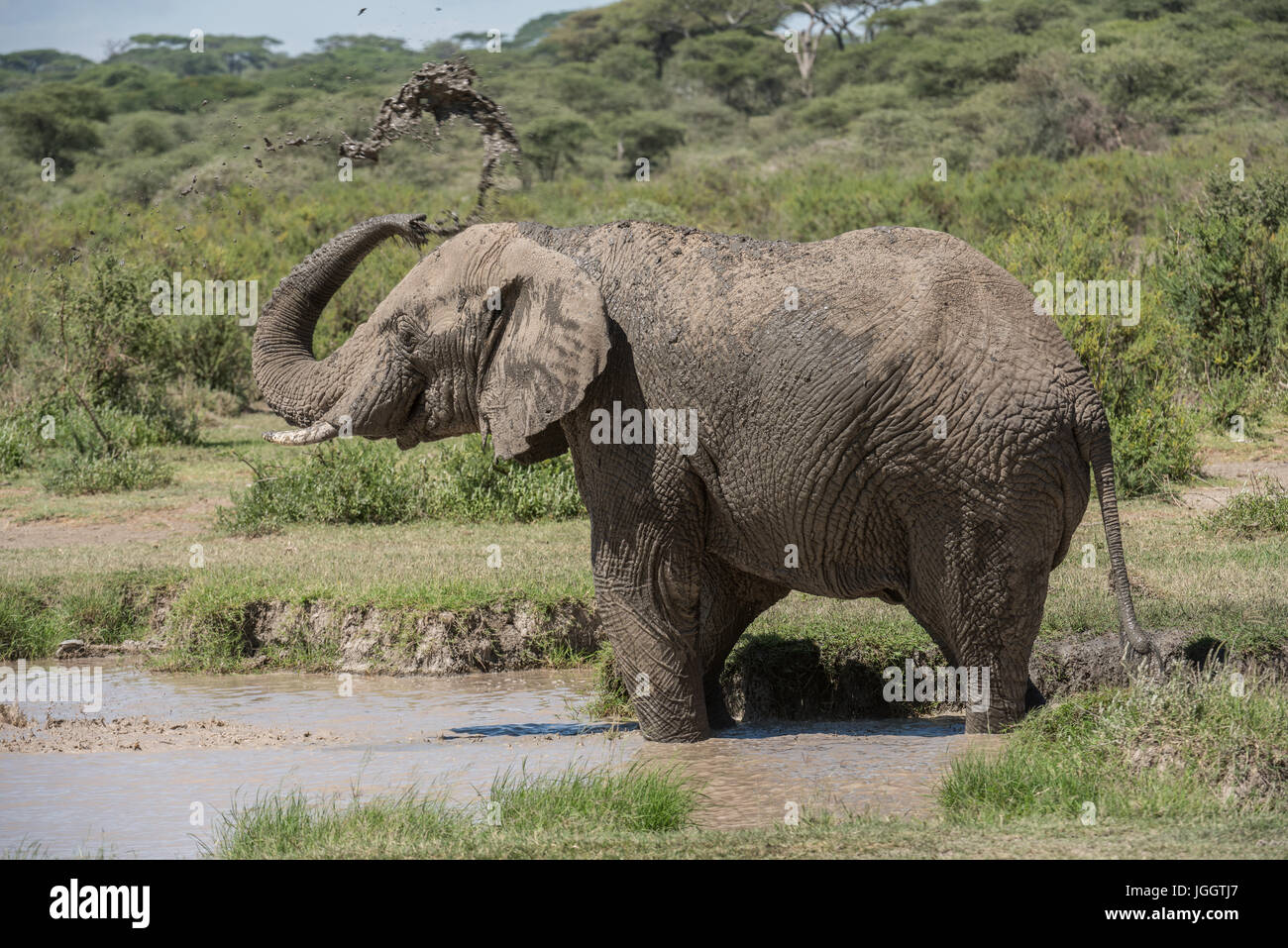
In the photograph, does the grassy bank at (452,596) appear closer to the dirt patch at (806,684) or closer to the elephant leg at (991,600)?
the dirt patch at (806,684)

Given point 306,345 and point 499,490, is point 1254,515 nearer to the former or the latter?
point 499,490

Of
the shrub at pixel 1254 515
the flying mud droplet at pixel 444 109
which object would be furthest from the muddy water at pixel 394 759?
the shrub at pixel 1254 515

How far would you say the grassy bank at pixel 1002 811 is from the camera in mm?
5387

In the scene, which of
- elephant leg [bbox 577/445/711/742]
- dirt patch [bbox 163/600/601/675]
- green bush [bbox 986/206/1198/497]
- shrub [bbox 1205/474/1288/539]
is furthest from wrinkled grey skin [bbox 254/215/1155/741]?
green bush [bbox 986/206/1198/497]

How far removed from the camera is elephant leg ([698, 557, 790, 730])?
7.58 meters

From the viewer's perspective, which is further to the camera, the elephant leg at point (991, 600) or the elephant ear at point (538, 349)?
the elephant ear at point (538, 349)

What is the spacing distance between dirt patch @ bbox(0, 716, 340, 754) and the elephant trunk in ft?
5.55

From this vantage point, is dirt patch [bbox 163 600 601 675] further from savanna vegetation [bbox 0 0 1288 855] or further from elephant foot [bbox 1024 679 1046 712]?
elephant foot [bbox 1024 679 1046 712]

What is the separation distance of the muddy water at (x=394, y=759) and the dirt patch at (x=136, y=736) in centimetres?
4

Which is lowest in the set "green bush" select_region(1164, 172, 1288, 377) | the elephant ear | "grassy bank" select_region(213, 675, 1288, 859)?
"grassy bank" select_region(213, 675, 1288, 859)

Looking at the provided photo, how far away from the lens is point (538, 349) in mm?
7035

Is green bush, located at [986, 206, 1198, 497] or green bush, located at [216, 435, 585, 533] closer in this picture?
green bush, located at [216, 435, 585, 533]

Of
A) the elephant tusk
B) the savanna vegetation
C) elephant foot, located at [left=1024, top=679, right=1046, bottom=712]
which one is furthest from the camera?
elephant foot, located at [left=1024, top=679, right=1046, bottom=712]

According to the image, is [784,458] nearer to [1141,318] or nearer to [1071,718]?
[1071,718]
